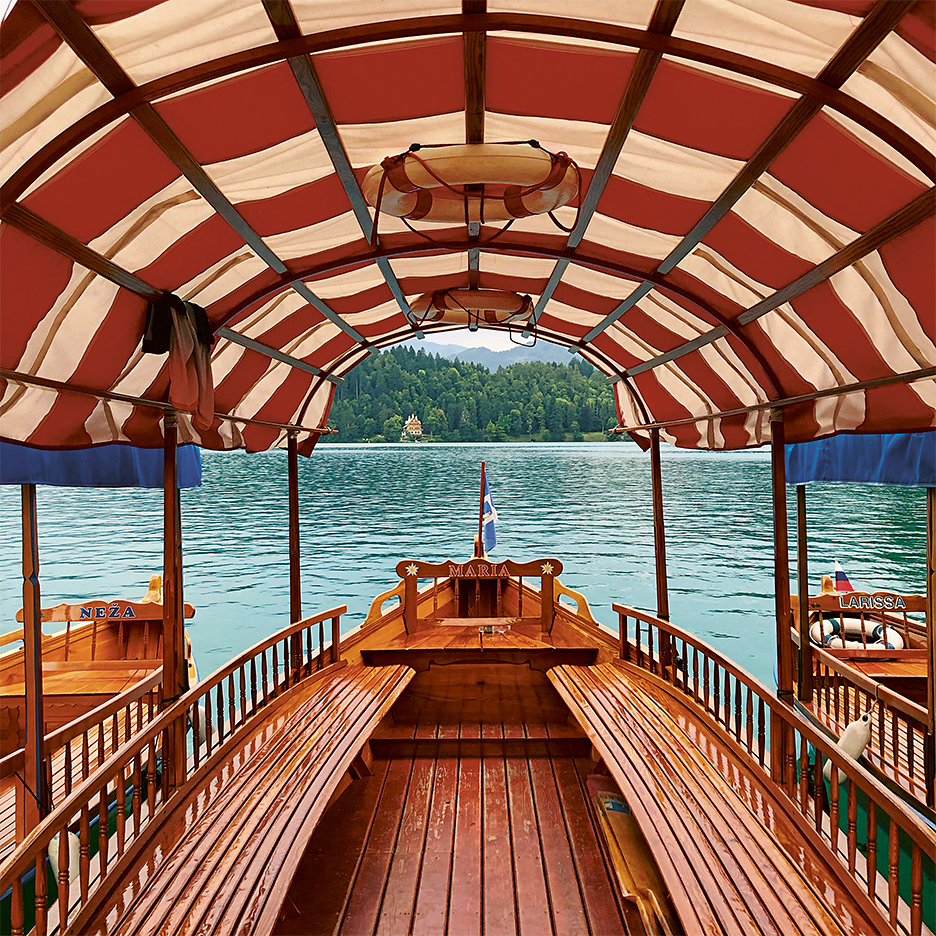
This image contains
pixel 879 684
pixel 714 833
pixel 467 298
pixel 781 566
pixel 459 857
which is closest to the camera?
pixel 714 833

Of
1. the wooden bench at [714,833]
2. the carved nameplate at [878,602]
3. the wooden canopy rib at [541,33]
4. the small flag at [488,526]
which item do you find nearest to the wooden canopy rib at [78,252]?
the wooden canopy rib at [541,33]

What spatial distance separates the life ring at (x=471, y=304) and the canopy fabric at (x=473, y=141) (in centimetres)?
22

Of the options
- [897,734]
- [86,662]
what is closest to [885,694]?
[897,734]

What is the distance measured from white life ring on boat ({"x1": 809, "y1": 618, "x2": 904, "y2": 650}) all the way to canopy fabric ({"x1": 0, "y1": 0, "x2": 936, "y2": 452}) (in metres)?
5.01

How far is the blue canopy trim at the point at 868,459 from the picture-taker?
11.6ft

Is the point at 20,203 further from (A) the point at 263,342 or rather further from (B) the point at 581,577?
(B) the point at 581,577

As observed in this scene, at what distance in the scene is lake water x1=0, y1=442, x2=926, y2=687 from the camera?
20.8 meters

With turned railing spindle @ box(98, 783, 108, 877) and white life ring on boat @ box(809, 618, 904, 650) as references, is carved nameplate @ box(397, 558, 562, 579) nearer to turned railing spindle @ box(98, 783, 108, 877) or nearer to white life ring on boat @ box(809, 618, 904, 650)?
white life ring on boat @ box(809, 618, 904, 650)

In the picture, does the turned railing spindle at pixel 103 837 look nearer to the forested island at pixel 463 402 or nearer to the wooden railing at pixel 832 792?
the wooden railing at pixel 832 792

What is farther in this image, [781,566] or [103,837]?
[781,566]

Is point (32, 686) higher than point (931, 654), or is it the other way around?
point (931, 654)

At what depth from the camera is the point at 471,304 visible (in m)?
4.08

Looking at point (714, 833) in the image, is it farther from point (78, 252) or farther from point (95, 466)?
point (95, 466)

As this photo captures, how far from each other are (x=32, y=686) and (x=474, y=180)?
143 inches
